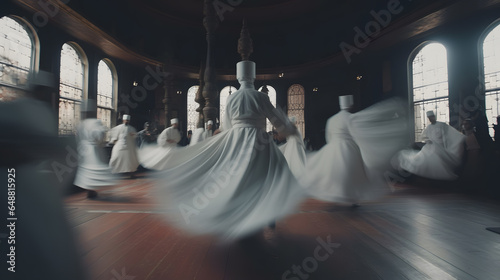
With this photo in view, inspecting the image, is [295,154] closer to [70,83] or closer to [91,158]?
[91,158]

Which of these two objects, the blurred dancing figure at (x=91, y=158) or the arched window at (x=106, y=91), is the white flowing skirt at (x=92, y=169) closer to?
the blurred dancing figure at (x=91, y=158)

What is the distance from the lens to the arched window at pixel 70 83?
8.27m

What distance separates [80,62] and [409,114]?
1204cm

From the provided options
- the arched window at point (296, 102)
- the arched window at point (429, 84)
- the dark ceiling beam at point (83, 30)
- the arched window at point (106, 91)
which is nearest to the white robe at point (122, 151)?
the dark ceiling beam at point (83, 30)

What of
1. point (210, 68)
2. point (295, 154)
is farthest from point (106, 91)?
point (295, 154)

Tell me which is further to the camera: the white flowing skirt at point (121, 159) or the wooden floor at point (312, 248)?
the white flowing skirt at point (121, 159)

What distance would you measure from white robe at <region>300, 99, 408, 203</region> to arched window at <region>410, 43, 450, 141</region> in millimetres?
6579

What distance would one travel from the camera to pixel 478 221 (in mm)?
2580

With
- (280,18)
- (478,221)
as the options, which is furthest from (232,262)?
(280,18)

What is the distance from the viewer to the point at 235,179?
1.90 m

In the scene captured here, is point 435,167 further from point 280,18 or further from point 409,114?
point 280,18

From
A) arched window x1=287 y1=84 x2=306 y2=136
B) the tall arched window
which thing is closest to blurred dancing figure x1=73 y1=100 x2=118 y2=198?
the tall arched window

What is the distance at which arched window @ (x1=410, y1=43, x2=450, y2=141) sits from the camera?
27.9 ft

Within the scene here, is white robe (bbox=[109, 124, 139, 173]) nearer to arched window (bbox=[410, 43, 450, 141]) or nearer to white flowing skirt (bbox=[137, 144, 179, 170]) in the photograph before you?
white flowing skirt (bbox=[137, 144, 179, 170])
